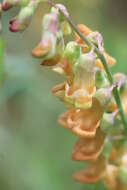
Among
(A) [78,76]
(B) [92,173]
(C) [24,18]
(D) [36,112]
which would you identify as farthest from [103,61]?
(D) [36,112]

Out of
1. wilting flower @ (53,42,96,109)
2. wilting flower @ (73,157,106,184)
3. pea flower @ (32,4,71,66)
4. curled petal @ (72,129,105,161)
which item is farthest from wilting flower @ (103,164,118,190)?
pea flower @ (32,4,71,66)

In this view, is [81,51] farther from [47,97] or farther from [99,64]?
[47,97]

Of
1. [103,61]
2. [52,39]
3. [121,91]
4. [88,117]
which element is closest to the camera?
[52,39]

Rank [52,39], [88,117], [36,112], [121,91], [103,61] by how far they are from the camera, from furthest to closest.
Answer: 1. [36,112]
2. [121,91]
3. [88,117]
4. [103,61]
5. [52,39]

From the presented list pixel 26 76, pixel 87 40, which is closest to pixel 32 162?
pixel 26 76

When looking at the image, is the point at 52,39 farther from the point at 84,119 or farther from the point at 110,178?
the point at 110,178

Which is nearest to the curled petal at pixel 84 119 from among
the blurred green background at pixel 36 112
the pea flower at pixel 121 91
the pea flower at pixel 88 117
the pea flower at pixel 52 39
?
the pea flower at pixel 88 117

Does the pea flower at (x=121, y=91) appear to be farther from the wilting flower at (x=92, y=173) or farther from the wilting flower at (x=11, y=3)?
the wilting flower at (x=11, y=3)
